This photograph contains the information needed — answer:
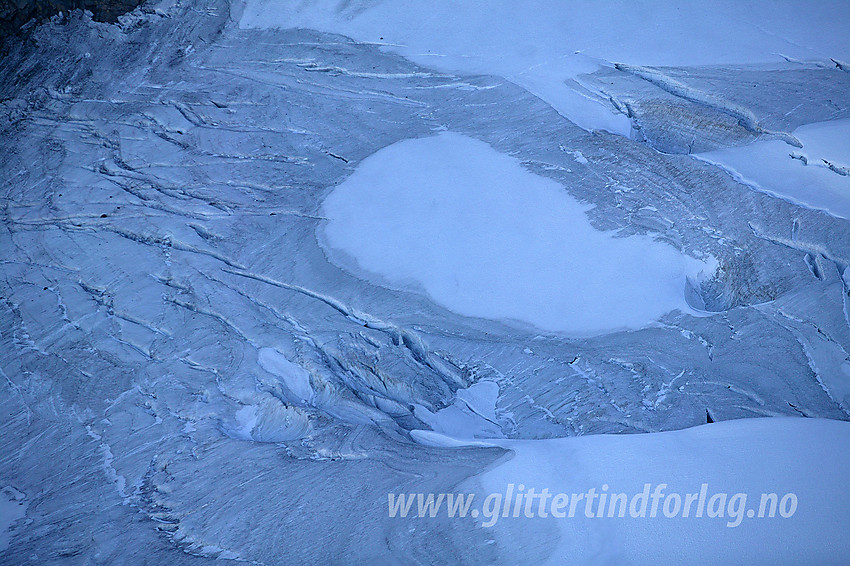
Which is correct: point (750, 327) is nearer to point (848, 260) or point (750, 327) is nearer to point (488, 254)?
point (848, 260)

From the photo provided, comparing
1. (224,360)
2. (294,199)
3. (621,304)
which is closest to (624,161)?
(621,304)

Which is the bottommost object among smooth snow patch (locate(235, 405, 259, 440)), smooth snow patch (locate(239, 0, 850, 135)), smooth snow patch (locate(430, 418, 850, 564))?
smooth snow patch (locate(430, 418, 850, 564))

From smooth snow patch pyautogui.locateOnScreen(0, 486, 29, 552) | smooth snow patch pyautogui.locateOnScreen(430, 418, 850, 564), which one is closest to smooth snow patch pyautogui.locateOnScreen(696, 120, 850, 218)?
smooth snow patch pyautogui.locateOnScreen(430, 418, 850, 564)

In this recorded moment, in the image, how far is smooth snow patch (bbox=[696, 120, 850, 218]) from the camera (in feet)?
6.33

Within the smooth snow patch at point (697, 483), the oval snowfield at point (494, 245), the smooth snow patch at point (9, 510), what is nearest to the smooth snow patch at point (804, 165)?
the oval snowfield at point (494, 245)

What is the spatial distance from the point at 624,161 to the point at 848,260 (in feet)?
2.08

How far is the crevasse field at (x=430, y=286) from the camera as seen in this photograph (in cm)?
138

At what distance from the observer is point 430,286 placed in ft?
5.90

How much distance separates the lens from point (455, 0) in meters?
2.70

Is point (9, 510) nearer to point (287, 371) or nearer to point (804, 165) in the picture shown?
point (287, 371)

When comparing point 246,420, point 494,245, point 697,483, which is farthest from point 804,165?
point 246,420

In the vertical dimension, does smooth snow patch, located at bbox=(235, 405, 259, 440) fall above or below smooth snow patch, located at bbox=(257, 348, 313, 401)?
below

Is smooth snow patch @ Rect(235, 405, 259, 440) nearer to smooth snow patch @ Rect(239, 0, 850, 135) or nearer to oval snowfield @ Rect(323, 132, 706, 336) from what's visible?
oval snowfield @ Rect(323, 132, 706, 336)

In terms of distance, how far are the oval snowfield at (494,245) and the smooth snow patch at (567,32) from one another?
16.6 inches
